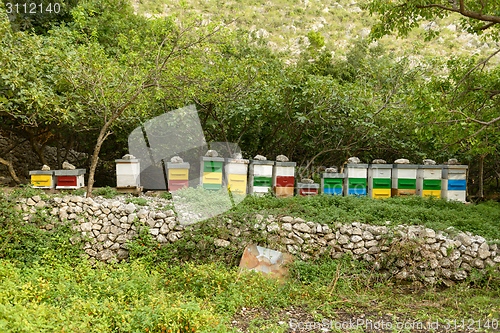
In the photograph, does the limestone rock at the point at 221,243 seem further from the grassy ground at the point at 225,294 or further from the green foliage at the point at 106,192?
the green foliage at the point at 106,192

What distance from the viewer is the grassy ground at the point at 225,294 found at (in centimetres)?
482

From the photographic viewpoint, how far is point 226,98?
10.2 metres

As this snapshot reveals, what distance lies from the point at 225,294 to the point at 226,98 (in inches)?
215

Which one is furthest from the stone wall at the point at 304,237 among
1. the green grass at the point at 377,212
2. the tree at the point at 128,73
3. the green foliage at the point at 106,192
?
the green foliage at the point at 106,192

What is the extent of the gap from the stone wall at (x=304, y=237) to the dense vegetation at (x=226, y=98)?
1146mm

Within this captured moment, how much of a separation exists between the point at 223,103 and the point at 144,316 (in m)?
6.34

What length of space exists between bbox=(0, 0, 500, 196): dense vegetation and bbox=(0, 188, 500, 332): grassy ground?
192 centimetres

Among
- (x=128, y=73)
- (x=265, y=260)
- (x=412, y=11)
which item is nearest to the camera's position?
(x=265, y=260)

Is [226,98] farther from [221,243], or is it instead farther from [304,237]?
[304,237]

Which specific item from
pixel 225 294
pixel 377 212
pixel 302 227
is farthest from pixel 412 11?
pixel 225 294

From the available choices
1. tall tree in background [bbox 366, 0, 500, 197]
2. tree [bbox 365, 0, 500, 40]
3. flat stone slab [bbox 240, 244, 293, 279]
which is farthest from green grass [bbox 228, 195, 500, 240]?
tree [bbox 365, 0, 500, 40]

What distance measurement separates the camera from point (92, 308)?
5.04 metres

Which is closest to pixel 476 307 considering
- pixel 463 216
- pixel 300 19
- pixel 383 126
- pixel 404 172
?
pixel 463 216

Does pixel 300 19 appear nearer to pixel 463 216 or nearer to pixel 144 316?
pixel 463 216
